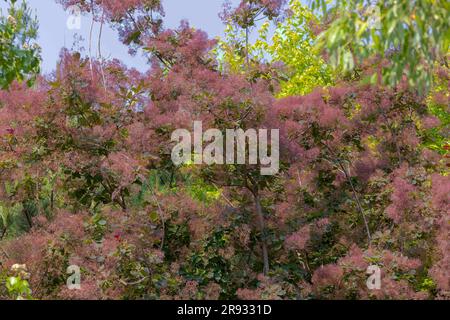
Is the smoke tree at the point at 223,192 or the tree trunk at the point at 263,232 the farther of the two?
the tree trunk at the point at 263,232

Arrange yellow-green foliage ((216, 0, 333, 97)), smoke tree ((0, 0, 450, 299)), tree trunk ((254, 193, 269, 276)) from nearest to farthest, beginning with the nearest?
smoke tree ((0, 0, 450, 299)) → tree trunk ((254, 193, 269, 276)) → yellow-green foliage ((216, 0, 333, 97))

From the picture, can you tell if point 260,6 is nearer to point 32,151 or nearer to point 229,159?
point 229,159

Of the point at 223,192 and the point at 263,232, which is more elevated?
the point at 223,192

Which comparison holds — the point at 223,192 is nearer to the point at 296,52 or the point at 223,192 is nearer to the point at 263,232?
the point at 263,232

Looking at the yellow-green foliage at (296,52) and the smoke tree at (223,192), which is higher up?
the yellow-green foliage at (296,52)

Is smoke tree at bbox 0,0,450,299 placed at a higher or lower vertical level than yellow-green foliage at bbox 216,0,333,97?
lower

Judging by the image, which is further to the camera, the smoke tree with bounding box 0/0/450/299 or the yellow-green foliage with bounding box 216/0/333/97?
the yellow-green foliage with bounding box 216/0/333/97

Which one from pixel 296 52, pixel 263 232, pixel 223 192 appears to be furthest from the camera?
pixel 296 52

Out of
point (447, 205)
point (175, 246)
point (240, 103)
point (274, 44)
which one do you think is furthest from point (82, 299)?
point (274, 44)

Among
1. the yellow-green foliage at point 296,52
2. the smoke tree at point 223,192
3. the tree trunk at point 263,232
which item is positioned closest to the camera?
the smoke tree at point 223,192

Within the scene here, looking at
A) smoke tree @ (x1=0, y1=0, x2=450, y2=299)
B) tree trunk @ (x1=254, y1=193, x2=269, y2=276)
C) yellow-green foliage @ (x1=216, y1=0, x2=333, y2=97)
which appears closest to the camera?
smoke tree @ (x1=0, y1=0, x2=450, y2=299)

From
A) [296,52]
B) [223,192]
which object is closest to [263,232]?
[223,192]

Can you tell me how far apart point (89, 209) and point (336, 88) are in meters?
2.71

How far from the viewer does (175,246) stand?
6453mm
